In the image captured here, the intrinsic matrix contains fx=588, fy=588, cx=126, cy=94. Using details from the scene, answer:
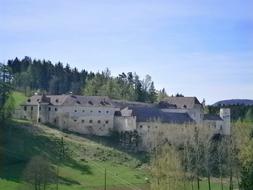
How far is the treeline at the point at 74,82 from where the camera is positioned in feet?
439

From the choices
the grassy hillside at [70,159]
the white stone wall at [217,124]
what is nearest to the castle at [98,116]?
the white stone wall at [217,124]

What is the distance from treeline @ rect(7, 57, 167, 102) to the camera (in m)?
134

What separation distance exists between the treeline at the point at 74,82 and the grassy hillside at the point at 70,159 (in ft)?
135

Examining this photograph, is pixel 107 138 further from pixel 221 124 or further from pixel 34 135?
pixel 221 124

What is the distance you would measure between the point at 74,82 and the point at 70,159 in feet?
281

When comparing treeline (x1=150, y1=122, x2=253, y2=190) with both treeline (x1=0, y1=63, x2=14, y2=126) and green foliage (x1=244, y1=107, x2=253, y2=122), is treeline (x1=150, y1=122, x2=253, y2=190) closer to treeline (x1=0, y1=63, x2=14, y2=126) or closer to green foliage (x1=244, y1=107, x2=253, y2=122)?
treeline (x1=0, y1=63, x2=14, y2=126)

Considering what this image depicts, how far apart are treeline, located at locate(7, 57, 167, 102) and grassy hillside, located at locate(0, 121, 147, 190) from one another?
41047 millimetres

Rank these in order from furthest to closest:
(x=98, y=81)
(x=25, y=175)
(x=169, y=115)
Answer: (x=98, y=81) → (x=169, y=115) → (x=25, y=175)

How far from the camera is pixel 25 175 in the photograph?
2228 inches

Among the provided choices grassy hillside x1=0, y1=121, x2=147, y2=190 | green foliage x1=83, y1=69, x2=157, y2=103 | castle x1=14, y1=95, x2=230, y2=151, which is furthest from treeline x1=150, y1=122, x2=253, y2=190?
green foliage x1=83, y1=69, x2=157, y2=103

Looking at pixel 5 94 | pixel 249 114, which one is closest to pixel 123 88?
pixel 249 114

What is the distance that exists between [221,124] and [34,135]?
38802 millimetres

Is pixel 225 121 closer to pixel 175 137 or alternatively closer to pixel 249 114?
pixel 175 137

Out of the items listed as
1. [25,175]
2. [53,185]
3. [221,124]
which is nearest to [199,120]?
[221,124]
